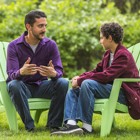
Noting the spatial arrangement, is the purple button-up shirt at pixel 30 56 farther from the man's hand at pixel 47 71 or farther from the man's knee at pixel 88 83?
the man's knee at pixel 88 83

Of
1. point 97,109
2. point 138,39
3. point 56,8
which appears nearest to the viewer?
point 97,109

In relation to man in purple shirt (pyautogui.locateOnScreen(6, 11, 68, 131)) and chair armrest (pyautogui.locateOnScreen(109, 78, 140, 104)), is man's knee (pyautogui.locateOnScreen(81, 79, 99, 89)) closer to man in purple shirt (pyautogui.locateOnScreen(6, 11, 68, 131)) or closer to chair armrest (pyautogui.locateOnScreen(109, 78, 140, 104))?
chair armrest (pyautogui.locateOnScreen(109, 78, 140, 104))

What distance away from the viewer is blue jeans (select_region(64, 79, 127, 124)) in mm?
2807

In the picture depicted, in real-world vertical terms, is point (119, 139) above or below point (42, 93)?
below

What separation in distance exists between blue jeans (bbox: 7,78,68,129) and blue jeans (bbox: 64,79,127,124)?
0.22 metres

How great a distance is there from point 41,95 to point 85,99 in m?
0.64

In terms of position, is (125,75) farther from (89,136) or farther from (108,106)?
(89,136)

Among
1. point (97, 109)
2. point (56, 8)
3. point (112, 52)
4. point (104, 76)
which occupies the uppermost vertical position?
point (56, 8)

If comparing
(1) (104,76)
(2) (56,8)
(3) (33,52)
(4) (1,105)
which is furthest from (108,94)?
(2) (56,8)

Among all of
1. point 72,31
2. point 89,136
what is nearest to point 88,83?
point 89,136

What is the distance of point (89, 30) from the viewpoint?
5.92 m

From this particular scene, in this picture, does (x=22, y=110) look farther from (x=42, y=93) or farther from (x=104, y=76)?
(x=104, y=76)

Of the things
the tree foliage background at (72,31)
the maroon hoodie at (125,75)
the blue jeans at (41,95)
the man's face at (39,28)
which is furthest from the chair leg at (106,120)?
the tree foliage background at (72,31)

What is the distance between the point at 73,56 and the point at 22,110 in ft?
9.83
